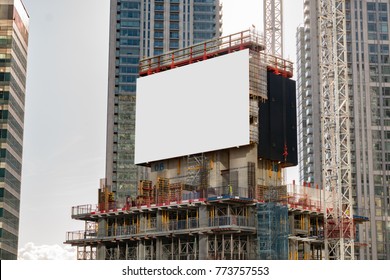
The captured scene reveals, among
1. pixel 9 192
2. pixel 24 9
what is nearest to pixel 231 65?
pixel 9 192

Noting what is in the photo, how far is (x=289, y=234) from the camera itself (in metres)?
105

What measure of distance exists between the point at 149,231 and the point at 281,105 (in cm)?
2913

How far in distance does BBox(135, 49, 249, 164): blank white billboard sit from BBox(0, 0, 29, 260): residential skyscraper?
3895 centimetres

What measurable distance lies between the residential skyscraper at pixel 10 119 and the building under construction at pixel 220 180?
29709 millimetres

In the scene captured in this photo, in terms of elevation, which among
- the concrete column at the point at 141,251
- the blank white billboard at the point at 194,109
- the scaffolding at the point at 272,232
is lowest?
the concrete column at the point at 141,251

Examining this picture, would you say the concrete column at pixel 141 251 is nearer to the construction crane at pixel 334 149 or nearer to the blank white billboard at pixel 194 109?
the blank white billboard at pixel 194 109

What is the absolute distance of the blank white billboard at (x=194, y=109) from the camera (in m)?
107

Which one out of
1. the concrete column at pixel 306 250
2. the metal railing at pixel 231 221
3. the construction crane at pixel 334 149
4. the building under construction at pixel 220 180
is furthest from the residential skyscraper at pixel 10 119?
the construction crane at pixel 334 149

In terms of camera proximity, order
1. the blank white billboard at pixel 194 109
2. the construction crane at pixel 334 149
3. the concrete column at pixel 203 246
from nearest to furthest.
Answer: the concrete column at pixel 203 246
the blank white billboard at pixel 194 109
the construction crane at pixel 334 149

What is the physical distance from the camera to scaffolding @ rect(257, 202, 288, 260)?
3890 inches

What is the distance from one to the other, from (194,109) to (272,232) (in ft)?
80.0

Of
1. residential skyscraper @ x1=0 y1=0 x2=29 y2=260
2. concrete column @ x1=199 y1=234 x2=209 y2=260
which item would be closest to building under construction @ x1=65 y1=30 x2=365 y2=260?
concrete column @ x1=199 y1=234 x2=209 y2=260
